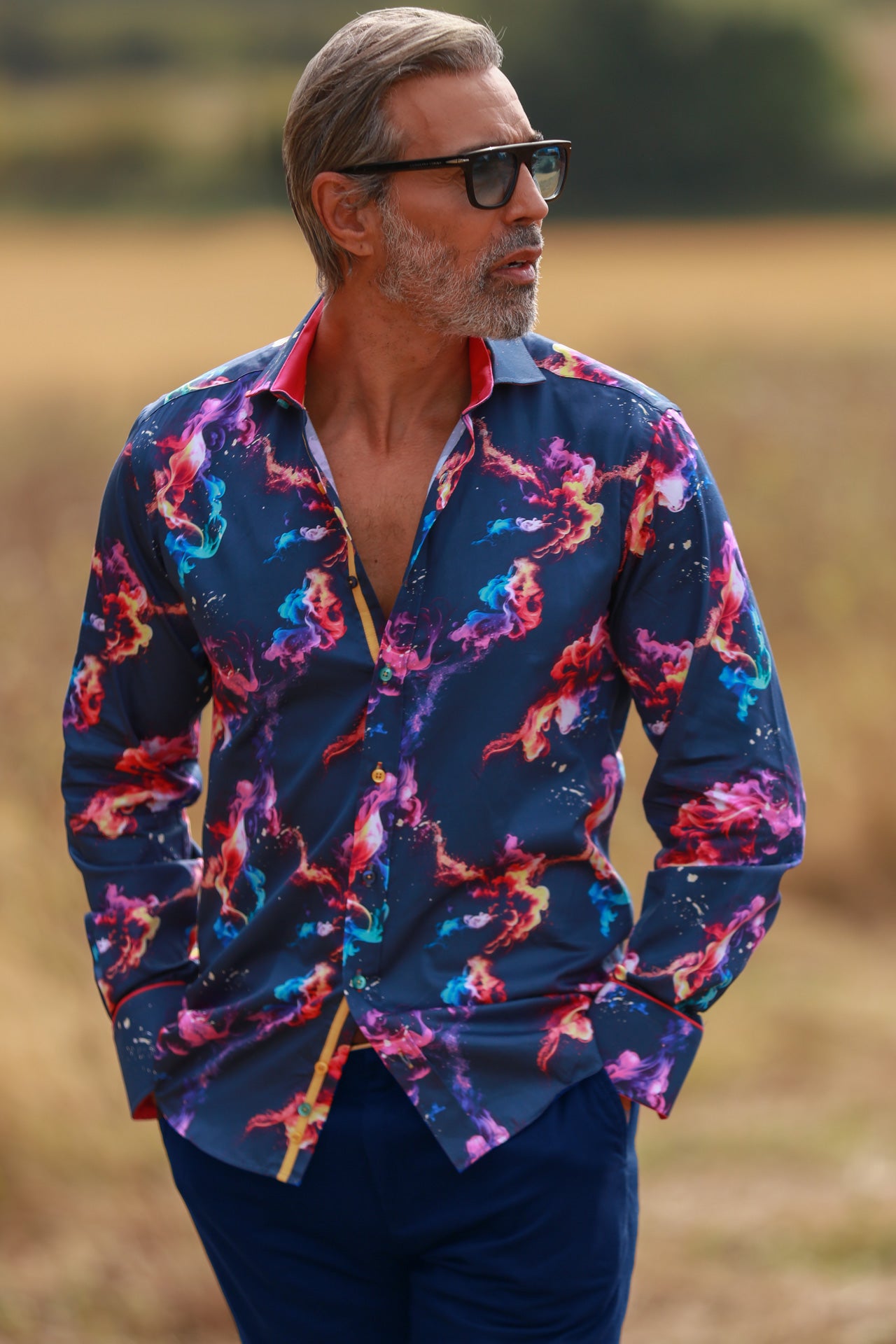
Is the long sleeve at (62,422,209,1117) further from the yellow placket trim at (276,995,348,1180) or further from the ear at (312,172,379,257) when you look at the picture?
the ear at (312,172,379,257)

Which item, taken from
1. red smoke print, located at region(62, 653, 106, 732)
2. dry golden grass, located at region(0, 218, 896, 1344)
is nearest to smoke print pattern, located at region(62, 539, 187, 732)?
red smoke print, located at region(62, 653, 106, 732)

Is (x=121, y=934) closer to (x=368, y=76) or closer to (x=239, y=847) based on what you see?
(x=239, y=847)

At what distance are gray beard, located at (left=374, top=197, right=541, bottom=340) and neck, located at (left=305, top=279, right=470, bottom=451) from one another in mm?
32

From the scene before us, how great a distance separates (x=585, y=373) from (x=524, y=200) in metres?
0.17

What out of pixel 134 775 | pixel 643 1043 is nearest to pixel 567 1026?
pixel 643 1043

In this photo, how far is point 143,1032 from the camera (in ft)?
5.44

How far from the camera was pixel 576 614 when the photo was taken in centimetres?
148

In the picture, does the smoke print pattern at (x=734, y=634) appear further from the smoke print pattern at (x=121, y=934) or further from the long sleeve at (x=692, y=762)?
the smoke print pattern at (x=121, y=934)

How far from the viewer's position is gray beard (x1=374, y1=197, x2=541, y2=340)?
1502mm

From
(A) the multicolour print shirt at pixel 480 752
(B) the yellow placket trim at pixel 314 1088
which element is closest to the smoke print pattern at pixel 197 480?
(A) the multicolour print shirt at pixel 480 752

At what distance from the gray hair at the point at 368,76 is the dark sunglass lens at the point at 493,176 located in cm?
9

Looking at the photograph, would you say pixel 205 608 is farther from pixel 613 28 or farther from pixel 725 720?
pixel 613 28

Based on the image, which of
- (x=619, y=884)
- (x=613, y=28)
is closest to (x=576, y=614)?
(x=619, y=884)

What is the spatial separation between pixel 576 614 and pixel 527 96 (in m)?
5.52
